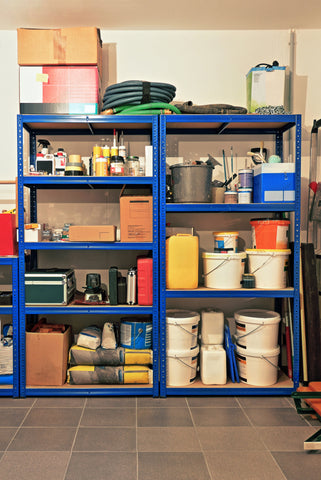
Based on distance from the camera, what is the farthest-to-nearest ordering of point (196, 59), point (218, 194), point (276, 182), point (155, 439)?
point (196, 59), point (218, 194), point (276, 182), point (155, 439)

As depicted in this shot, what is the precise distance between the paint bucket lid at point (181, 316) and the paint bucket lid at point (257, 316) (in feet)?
1.21

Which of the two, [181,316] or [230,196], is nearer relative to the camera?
[230,196]

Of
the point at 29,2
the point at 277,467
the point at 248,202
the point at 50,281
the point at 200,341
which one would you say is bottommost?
the point at 277,467

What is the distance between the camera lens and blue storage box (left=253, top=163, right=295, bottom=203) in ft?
10.9

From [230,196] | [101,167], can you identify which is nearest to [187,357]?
[230,196]

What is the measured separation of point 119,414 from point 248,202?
1.92 metres

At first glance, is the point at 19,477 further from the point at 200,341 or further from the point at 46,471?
the point at 200,341

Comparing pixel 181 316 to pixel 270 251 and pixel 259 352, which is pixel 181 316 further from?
pixel 270 251

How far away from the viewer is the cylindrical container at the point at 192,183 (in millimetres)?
3336

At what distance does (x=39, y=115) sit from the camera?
3.33 m

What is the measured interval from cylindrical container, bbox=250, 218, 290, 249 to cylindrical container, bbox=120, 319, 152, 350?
46.3 inches

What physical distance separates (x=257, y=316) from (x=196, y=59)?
243 centimetres

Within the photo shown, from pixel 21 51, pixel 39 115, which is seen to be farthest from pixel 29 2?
pixel 39 115

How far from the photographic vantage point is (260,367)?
3.39 metres
